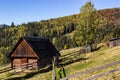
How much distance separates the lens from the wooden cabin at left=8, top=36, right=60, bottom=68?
46.5 meters

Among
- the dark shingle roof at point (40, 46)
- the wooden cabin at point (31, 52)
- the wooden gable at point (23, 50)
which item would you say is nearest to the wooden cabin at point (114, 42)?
the dark shingle roof at point (40, 46)

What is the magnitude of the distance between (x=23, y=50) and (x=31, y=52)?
7.25 ft

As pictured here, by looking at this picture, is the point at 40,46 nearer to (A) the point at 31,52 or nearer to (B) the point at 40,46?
(B) the point at 40,46

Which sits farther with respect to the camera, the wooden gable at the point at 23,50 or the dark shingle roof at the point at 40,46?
the wooden gable at the point at 23,50

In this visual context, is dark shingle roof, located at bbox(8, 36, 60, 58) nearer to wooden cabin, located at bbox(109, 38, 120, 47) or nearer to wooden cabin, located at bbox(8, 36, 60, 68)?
wooden cabin, located at bbox(8, 36, 60, 68)

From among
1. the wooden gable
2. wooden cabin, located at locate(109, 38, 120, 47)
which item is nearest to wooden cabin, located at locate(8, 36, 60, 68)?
the wooden gable

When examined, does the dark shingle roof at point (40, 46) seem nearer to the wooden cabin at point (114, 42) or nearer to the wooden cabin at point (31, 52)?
the wooden cabin at point (31, 52)

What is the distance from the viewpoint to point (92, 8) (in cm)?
6372

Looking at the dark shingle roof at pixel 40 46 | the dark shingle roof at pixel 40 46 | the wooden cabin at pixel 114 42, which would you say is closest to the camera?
the dark shingle roof at pixel 40 46

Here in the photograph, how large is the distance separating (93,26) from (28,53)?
20.9m

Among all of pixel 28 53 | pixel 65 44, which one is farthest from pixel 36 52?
pixel 65 44

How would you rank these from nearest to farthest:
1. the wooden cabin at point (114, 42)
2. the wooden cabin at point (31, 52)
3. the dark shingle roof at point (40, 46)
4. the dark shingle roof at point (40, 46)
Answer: the wooden cabin at point (31, 52) < the dark shingle roof at point (40, 46) < the dark shingle roof at point (40, 46) < the wooden cabin at point (114, 42)

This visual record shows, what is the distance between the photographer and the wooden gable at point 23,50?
46975 millimetres

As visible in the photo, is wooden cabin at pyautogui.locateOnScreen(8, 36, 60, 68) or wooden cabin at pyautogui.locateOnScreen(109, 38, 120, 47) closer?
wooden cabin at pyautogui.locateOnScreen(8, 36, 60, 68)
